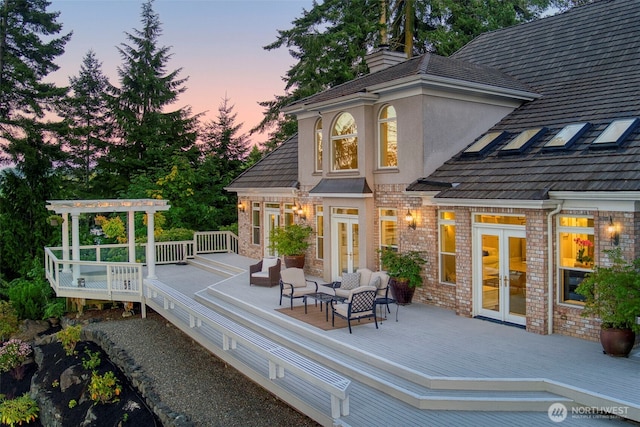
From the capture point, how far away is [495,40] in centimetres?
1717

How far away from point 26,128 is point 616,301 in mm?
23928

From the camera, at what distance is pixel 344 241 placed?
14.1 m

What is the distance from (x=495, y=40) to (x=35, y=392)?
17360 mm

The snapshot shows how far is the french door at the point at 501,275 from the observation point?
9.81 meters

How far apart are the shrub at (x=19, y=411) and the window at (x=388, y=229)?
30.0 ft

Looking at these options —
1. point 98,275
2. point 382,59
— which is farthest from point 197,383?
point 382,59

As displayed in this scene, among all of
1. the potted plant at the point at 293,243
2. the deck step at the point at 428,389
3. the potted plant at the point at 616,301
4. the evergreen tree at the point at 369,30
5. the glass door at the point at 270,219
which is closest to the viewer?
the deck step at the point at 428,389

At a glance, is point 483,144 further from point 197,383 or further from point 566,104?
point 197,383

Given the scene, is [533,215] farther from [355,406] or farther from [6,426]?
[6,426]

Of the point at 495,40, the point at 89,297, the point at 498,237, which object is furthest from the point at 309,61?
the point at 498,237

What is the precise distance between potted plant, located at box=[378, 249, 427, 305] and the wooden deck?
33.3 inches

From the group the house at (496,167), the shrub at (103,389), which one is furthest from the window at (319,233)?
the shrub at (103,389)

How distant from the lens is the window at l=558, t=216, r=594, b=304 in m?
8.84

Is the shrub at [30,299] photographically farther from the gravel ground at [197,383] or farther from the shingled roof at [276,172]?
the shingled roof at [276,172]
